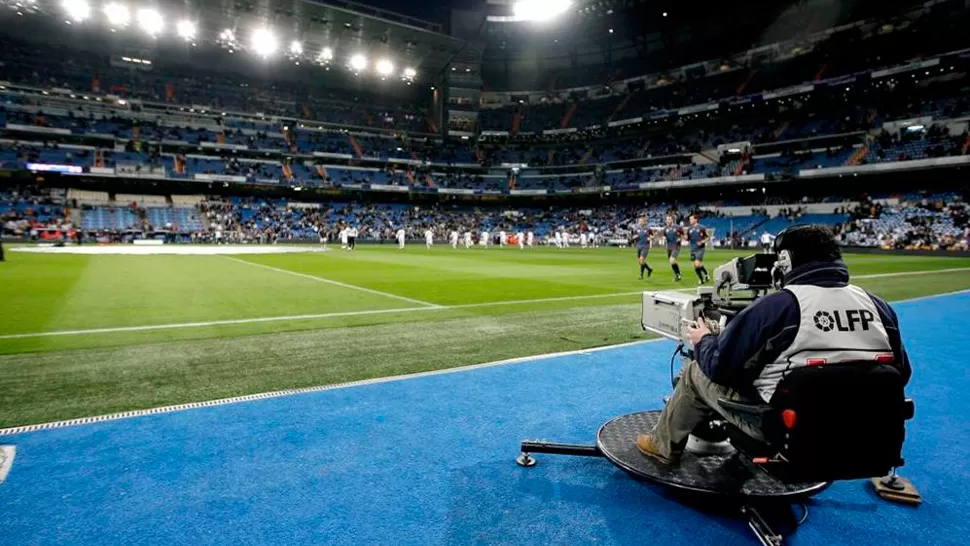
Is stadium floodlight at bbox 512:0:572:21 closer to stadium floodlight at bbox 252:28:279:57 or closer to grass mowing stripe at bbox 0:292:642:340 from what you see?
stadium floodlight at bbox 252:28:279:57

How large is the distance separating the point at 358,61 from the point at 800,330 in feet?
220

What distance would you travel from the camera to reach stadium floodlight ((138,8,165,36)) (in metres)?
47.3

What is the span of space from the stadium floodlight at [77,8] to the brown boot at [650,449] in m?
65.4

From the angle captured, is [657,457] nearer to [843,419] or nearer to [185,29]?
[843,419]

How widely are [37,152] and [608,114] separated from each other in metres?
68.5

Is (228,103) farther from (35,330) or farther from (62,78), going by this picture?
(35,330)

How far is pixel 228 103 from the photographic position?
209 ft

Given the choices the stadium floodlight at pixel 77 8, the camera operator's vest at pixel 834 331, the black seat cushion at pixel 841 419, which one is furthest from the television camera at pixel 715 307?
the stadium floodlight at pixel 77 8

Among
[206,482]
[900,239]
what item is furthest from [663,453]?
[900,239]

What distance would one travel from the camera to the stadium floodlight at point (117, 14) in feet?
154

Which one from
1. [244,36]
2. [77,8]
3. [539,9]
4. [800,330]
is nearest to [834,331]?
[800,330]

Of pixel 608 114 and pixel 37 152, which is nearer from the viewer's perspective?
pixel 37 152

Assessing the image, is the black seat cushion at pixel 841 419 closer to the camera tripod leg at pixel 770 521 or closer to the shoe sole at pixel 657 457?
the camera tripod leg at pixel 770 521

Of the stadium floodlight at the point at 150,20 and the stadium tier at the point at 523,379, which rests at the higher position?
the stadium floodlight at the point at 150,20
